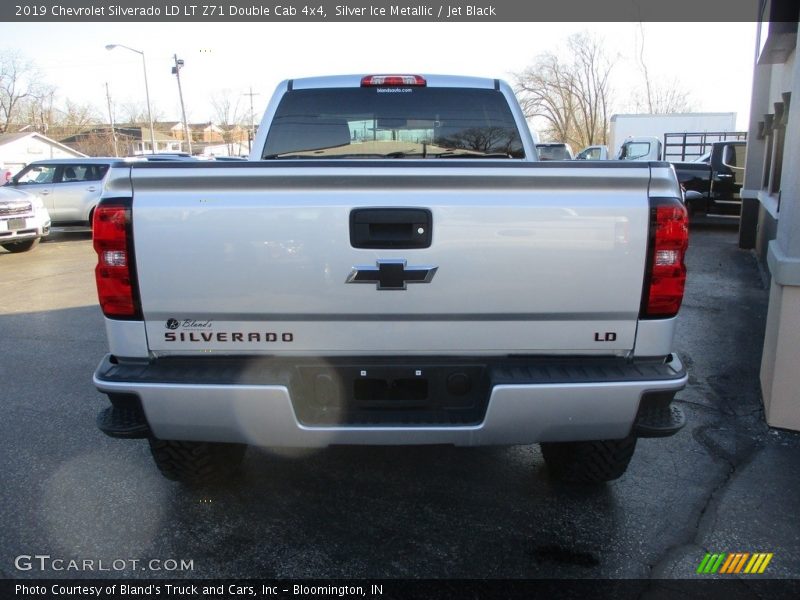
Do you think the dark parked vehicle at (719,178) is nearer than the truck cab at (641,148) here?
Yes

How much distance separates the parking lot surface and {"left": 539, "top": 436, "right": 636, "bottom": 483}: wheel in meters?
0.13

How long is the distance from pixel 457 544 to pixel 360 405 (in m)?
0.80

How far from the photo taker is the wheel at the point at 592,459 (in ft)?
10.1

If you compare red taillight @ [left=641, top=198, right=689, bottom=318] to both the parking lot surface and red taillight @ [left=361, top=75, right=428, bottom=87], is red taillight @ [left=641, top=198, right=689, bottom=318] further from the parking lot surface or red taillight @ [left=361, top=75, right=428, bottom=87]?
red taillight @ [left=361, top=75, right=428, bottom=87]

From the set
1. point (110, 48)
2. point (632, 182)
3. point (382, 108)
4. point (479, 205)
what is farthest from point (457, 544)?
point (110, 48)

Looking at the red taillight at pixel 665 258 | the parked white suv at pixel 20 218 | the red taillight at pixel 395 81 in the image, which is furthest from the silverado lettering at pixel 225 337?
the parked white suv at pixel 20 218

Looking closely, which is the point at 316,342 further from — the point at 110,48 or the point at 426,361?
the point at 110,48

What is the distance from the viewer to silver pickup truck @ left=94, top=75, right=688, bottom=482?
2.55 metres

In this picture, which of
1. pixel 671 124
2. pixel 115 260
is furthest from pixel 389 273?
pixel 671 124

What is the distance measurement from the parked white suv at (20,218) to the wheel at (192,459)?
10.9 meters

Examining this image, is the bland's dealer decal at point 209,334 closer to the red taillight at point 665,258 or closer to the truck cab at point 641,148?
the red taillight at point 665,258

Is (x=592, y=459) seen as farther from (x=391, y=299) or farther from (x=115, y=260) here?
(x=115, y=260)

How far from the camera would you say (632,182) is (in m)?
2.57

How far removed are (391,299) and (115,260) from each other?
110cm
